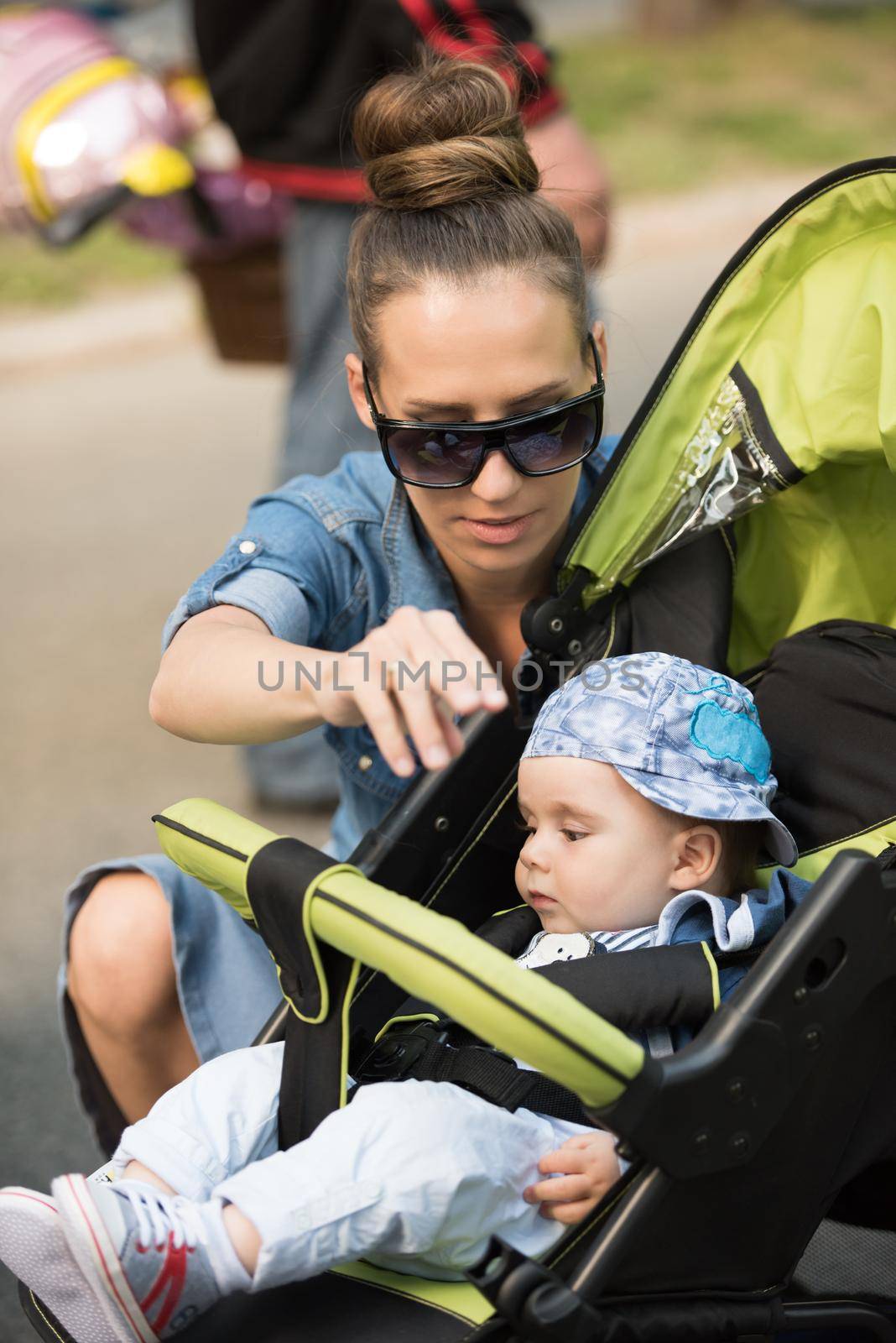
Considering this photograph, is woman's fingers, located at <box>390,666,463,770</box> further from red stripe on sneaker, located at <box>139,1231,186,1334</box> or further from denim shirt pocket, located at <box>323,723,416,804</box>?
denim shirt pocket, located at <box>323,723,416,804</box>

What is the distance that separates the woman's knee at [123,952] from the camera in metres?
1.74

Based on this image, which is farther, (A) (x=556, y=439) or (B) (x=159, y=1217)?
(A) (x=556, y=439)

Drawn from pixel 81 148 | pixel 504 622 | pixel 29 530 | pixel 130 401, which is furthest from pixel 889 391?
pixel 130 401

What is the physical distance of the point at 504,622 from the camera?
196 centimetres

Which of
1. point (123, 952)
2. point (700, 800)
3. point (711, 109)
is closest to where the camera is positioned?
point (700, 800)

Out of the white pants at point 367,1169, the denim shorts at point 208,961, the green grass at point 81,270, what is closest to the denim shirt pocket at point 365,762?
the denim shorts at point 208,961

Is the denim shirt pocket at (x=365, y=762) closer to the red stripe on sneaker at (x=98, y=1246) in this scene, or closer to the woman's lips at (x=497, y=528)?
the woman's lips at (x=497, y=528)

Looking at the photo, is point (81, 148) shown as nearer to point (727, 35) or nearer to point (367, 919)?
Answer: point (367, 919)

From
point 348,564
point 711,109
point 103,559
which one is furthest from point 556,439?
point 711,109

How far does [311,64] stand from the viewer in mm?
2789

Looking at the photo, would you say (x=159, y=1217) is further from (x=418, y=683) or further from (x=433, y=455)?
(x=433, y=455)

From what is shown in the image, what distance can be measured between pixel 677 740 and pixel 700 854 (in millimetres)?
135

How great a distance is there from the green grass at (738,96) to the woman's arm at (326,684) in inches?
263

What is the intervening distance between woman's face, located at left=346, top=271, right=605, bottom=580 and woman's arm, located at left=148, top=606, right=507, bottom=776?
0.87ft
